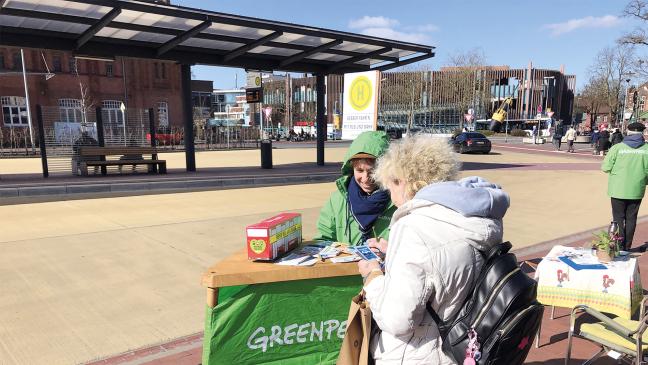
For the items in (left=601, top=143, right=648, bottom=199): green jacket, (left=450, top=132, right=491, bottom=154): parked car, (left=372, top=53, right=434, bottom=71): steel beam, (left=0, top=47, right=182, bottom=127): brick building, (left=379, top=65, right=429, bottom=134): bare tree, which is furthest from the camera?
(left=379, top=65, right=429, bottom=134): bare tree

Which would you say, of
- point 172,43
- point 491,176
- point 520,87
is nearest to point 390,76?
point 520,87

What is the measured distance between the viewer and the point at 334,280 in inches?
86.6

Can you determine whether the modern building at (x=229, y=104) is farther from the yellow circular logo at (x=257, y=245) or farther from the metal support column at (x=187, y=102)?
the yellow circular logo at (x=257, y=245)

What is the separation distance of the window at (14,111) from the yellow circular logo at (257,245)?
42.3 metres

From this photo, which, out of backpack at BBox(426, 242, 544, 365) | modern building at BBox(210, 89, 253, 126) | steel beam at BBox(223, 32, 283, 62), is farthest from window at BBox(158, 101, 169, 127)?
backpack at BBox(426, 242, 544, 365)

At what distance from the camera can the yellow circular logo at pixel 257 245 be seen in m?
2.06

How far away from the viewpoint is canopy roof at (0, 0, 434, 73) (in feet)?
30.9

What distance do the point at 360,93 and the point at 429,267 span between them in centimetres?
739

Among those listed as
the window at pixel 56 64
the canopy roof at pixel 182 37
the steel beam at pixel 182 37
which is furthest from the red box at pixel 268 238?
A: the window at pixel 56 64

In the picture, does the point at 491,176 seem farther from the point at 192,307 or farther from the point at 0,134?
the point at 0,134

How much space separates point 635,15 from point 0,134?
46189 millimetres

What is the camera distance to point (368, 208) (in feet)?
8.00

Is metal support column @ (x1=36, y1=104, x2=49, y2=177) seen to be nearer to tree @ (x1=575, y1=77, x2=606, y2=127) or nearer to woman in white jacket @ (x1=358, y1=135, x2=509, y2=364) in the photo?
woman in white jacket @ (x1=358, y1=135, x2=509, y2=364)

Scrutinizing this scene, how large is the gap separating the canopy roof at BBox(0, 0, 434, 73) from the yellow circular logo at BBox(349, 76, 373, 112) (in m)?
3.77
